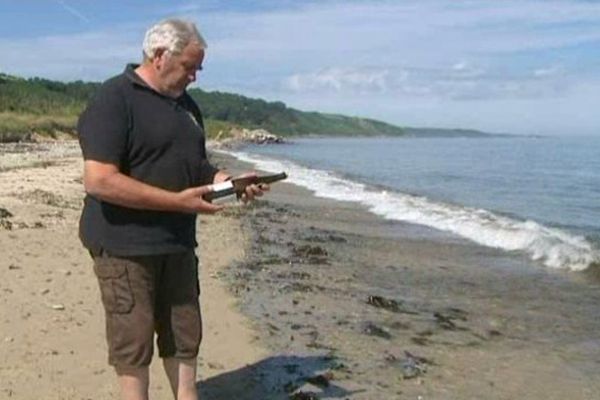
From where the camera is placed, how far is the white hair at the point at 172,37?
4016mm

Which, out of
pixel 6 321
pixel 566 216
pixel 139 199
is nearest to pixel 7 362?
pixel 6 321

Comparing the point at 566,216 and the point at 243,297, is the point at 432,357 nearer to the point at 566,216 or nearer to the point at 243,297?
the point at 243,297

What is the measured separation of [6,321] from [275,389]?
2.52m

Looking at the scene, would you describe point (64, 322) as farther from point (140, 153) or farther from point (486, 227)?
point (486, 227)

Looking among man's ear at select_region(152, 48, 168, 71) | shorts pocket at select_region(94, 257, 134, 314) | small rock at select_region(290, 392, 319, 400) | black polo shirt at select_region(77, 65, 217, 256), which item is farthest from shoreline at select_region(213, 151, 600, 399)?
man's ear at select_region(152, 48, 168, 71)

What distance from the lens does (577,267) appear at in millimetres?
14305

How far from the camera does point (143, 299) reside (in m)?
4.30

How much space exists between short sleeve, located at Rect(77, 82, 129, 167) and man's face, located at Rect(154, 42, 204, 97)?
0.22m

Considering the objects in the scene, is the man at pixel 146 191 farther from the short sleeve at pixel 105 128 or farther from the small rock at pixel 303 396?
the small rock at pixel 303 396

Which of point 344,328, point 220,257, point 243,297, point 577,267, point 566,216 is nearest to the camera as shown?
point 344,328

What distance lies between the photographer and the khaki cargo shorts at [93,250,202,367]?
4.25 metres

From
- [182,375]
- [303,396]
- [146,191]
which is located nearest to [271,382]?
[303,396]

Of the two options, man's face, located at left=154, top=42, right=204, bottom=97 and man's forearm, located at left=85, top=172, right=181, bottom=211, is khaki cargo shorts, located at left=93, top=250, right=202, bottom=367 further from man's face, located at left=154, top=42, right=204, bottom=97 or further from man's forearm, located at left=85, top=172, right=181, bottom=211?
man's face, located at left=154, top=42, right=204, bottom=97

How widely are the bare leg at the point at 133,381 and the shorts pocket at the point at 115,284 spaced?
0.32 meters
